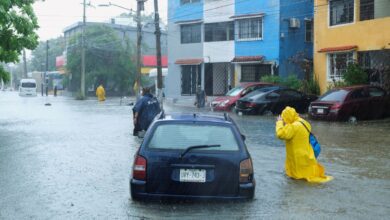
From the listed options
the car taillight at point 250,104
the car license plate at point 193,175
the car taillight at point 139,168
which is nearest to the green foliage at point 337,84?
the car taillight at point 250,104

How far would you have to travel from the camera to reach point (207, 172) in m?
7.02

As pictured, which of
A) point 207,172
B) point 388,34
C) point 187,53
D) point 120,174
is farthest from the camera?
point 187,53

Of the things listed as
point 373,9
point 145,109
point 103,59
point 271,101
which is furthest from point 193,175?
point 103,59

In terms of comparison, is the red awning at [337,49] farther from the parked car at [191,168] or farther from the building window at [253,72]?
the parked car at [191,168]

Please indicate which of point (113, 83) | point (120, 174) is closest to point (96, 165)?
point (120, 174)

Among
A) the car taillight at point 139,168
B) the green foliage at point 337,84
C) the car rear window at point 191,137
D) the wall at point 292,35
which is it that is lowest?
the car taillight at point 139,168

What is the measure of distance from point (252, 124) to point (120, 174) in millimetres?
11170

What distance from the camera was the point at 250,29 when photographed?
1412 inches

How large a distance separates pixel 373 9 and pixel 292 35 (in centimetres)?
837

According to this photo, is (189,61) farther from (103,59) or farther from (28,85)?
(28,85)

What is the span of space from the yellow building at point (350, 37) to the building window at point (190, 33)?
11.3 m

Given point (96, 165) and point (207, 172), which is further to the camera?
point (96, 165)

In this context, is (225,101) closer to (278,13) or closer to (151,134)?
(278,13)

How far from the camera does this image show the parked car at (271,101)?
25.0m
